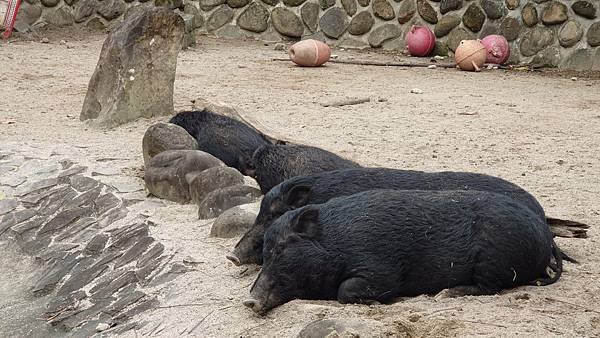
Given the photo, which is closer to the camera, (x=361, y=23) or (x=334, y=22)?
(x=361, y=23)

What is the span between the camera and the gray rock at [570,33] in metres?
11.4

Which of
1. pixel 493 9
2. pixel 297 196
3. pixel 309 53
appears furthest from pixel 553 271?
pixel 493 9

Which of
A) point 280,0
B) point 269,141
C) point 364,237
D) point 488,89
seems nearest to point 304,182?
point 364,237

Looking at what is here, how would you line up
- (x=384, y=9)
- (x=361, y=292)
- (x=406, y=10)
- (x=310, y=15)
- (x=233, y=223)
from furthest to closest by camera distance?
(x=310, y=15), (x=384, y=9), (x=406, y=10), (x=233, y=223), (x=361, y=292)

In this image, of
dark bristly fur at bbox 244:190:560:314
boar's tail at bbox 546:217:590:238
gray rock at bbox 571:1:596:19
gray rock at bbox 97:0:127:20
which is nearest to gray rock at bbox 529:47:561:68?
gray rock at bbox 571:1:596:19

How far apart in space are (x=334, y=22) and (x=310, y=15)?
36 centimetres

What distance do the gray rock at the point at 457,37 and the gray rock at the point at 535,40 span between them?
77cm

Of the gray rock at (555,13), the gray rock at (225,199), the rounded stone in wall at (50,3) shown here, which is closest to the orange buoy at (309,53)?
the gray rock at (555,13)

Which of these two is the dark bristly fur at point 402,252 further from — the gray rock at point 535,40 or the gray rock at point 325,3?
the gray rock at point 325,3

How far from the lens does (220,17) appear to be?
14.1 metres

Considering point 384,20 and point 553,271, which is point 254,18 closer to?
point 384,20

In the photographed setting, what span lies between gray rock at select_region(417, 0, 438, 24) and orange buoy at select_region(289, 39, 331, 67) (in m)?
1.80

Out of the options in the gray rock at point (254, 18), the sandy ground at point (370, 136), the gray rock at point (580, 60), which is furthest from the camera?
the gray rock at point (254, 18)

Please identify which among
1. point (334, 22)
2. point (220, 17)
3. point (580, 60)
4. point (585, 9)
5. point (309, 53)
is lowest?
point (220, 17)
